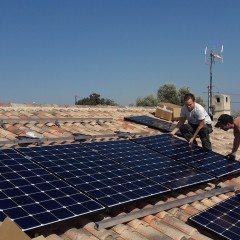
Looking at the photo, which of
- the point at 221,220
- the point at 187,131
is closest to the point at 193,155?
the point at 187,131

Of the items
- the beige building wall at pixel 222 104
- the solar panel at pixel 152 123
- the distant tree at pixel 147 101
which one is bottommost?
the distant tree at pixel 147 101

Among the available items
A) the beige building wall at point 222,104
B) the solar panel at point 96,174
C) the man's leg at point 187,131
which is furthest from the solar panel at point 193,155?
the beige building wall at point 222,104

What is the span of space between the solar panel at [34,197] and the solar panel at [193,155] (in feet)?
12.1

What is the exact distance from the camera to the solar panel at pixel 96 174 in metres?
5.82

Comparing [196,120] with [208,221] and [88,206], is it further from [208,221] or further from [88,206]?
[88,206]

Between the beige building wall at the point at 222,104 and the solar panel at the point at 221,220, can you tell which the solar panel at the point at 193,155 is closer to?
the solar panel at the point at 221,220

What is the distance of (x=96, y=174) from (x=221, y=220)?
86.9 inches

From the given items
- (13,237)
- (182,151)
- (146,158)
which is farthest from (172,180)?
(13,237)

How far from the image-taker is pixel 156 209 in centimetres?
612

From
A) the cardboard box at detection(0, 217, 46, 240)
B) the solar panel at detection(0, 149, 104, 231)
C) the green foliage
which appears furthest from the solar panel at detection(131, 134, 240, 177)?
the green foliage

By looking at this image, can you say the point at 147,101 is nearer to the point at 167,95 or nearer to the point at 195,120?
the point at 167,95

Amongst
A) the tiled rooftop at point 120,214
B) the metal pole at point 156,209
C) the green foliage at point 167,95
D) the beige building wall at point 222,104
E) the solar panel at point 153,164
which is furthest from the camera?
the green foliage at point 167,95

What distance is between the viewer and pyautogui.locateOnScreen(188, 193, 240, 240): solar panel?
5508 millimetres

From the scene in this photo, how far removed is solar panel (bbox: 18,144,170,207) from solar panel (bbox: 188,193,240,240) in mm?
861
